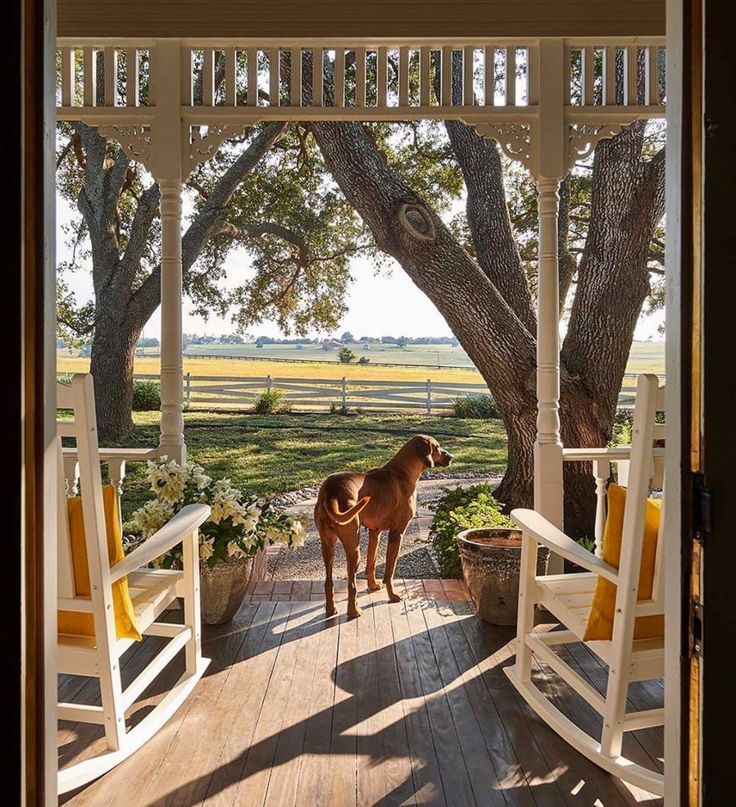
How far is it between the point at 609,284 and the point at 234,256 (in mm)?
5382

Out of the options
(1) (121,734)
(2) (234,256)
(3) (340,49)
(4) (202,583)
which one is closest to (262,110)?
(3) (340,49)

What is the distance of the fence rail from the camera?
34.5 ft

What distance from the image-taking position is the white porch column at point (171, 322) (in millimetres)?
3658

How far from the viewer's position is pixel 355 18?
3453 mm

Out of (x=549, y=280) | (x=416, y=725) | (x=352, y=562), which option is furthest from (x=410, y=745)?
(x=549, y=280)

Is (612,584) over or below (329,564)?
over

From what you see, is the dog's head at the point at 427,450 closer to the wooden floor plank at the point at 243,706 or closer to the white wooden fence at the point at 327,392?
the wooden floor plank at the point at 243,706

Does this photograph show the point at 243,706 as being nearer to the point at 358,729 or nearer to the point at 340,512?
the point at 358,729

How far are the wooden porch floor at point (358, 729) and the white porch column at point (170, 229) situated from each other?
3.36ft

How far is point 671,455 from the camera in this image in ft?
3.46

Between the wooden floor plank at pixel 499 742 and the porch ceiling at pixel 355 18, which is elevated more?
the porch ceiling at pixel 355 18

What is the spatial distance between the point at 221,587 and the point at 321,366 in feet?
24.4
